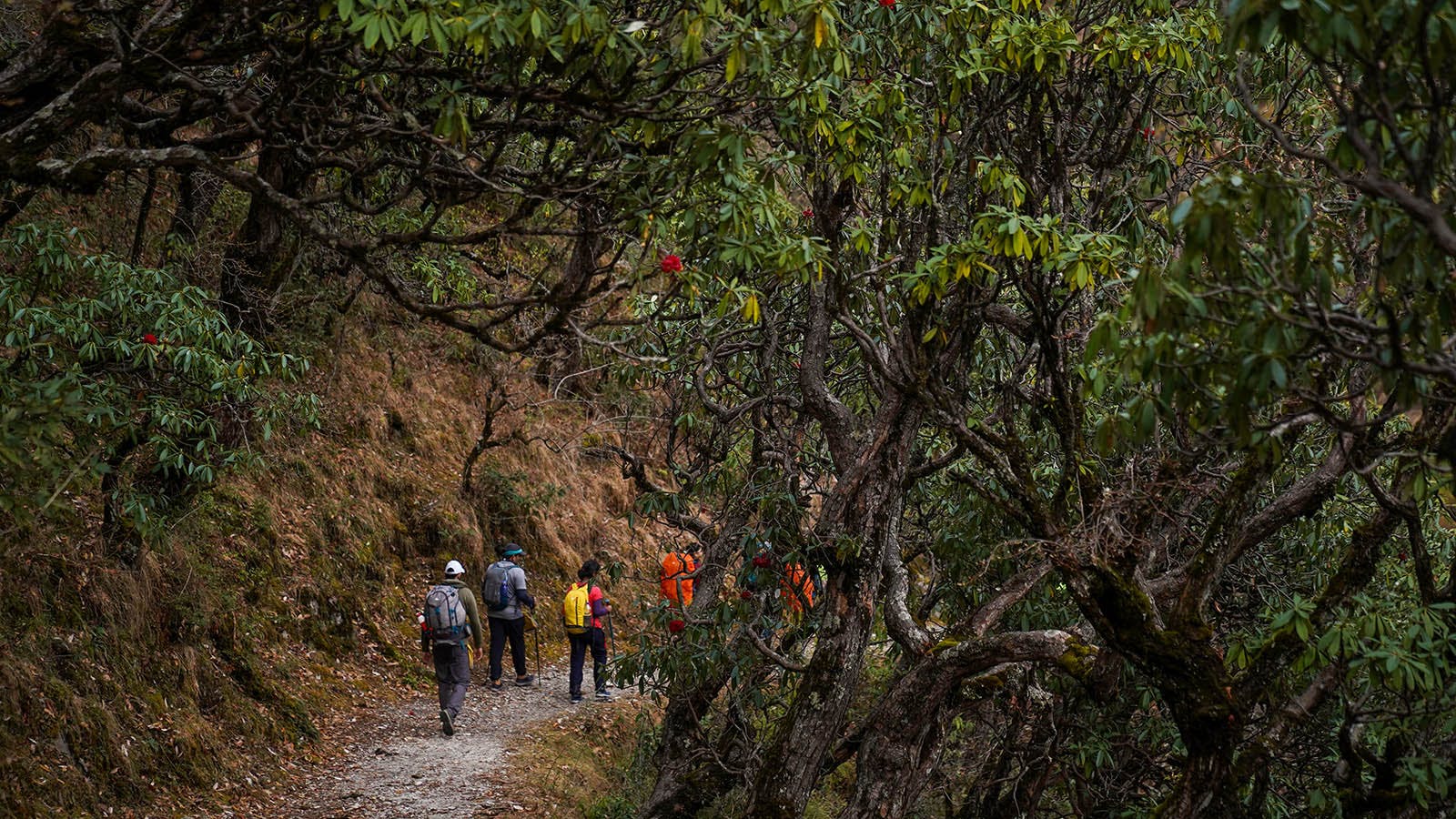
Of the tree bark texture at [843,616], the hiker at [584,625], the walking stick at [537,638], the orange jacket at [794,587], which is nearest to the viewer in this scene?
the tree bark texture at [843,616]

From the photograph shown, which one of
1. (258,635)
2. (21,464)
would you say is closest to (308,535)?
(258,635)

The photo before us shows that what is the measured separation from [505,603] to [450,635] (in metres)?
1.98

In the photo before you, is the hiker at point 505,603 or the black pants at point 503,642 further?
the black pants at point 503,642

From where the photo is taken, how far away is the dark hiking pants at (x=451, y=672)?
13.3 meters

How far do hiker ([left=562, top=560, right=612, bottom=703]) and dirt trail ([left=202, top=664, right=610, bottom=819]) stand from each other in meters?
0.51

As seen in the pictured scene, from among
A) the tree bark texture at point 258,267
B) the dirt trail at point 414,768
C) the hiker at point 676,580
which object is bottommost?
the dirt trail at point 414,768

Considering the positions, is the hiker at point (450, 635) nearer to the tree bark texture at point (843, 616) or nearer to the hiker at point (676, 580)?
the hiker at point (676, 580)

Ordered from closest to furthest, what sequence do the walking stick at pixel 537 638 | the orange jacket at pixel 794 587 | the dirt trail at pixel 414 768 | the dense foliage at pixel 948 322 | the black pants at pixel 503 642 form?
the dense foliage at pixel 948 322
the orange jacket at pixel 794 587
the dirt trail at pixel 414 768
the black pants at pixel 503 642
the walking stick at pixel 537 638

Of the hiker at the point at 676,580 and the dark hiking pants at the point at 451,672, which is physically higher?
the hiker at the point at 676,580

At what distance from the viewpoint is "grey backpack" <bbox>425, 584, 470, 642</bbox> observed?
13.1 metres

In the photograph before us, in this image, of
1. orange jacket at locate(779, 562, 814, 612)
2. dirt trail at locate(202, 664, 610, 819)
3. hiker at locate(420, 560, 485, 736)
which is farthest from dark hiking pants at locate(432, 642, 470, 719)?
orange jacket at locate(779, 562, 814, 612)

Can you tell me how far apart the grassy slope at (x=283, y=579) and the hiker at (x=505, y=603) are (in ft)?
3.56

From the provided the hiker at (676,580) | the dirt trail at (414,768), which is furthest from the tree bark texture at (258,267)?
the hiker at (676,580)

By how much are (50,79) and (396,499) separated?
11731 mm
